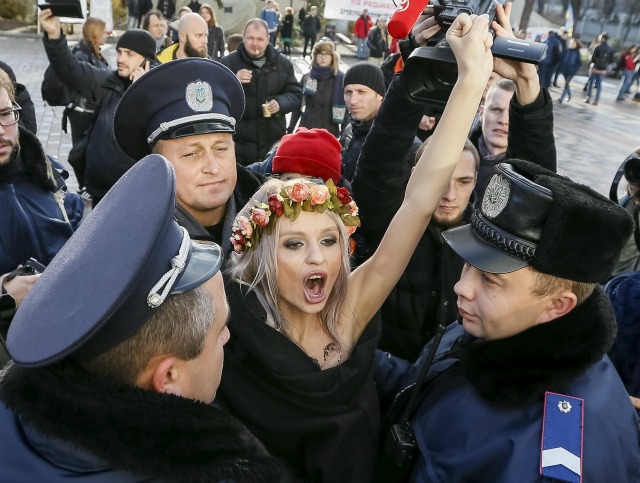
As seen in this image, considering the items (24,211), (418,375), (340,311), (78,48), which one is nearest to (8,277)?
(24,211)

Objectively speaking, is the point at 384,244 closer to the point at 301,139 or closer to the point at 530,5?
the point at 301,139

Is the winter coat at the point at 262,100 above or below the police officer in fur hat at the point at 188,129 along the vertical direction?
below

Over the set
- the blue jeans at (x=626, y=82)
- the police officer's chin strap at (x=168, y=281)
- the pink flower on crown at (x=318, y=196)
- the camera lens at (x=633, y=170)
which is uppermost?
the police officer's chin strap at (x=168, y=281)

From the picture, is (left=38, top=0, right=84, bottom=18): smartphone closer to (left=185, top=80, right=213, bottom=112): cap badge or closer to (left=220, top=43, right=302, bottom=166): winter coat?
(left=220, top=43, right=302, bottom=166): winter coat

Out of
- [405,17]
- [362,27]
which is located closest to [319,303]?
[405,17]

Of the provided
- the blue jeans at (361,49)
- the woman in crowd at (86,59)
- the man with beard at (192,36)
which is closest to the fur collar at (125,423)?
the woman in crowd at (86,59)

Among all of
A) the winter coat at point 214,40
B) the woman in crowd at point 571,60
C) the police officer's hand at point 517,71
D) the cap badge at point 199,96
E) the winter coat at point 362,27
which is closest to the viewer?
the police officer's hand at point 517,71

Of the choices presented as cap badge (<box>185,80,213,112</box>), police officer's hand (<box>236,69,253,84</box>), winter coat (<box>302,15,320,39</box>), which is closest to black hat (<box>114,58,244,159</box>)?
cap badge (<box>185,80,213,112</box>)

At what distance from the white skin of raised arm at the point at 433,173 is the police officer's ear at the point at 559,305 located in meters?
0.53

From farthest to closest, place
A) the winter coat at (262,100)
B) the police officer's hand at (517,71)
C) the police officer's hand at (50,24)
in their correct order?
the winter coat at (262,100) → the police officer's hand at (50,24) → the police officer's hand at (517,71)

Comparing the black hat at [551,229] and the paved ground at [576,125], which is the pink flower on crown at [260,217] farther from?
the paved ground at [576,125]

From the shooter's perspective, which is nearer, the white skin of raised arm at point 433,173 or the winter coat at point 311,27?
the white skin of raised arm at point 433,173

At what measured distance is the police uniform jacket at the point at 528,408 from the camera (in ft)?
5.09

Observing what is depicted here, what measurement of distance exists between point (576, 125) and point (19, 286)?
51.0ft
